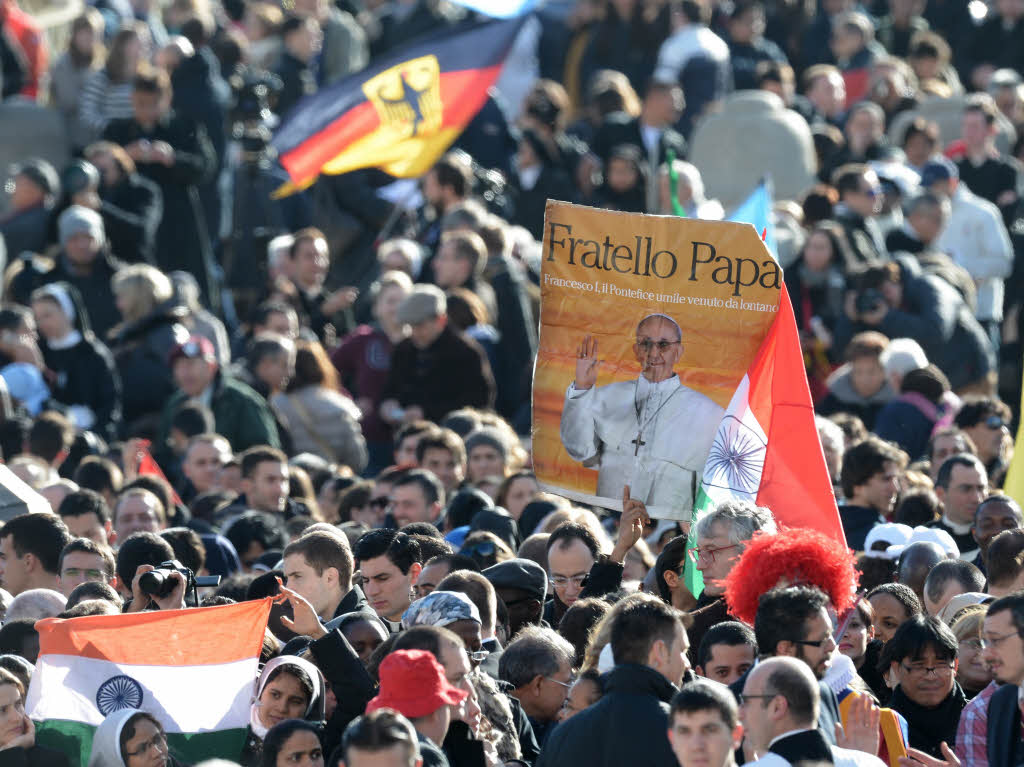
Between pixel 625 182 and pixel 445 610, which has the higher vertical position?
pixel 445 610

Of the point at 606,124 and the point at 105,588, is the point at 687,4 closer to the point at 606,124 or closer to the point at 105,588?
the point at 606,124

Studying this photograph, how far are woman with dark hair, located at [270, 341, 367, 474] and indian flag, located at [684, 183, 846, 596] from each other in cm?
519

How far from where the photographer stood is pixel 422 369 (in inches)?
515

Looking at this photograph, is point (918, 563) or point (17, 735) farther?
point (918, 563)

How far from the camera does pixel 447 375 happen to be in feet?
42.7

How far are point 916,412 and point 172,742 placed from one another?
623 cm

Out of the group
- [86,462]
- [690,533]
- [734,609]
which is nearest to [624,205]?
[86,462]

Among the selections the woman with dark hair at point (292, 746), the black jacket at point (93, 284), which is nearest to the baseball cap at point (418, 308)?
the black jacket at point (93, 284)

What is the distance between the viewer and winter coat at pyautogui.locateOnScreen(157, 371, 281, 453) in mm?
12703

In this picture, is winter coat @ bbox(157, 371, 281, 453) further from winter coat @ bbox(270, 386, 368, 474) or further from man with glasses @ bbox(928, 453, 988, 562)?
man with glasses @ bbox(928, 453, 988, 562)

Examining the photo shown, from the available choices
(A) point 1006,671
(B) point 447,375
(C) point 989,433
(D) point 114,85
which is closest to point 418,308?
(B) point 447,375

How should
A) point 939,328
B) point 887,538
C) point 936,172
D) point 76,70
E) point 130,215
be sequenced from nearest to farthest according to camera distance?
point 887,538 → point 939,328 → point 130,215 → point 936,172 → point 76,70

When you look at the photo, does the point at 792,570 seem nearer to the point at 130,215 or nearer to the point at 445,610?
the point at 445,610

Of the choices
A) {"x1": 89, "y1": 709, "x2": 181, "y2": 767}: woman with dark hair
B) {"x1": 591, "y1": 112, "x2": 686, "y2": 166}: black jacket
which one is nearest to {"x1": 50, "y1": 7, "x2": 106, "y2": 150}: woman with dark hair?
{"x1": 591, "y1": 112, "x2": 686, "y2": 166}: black jacket
